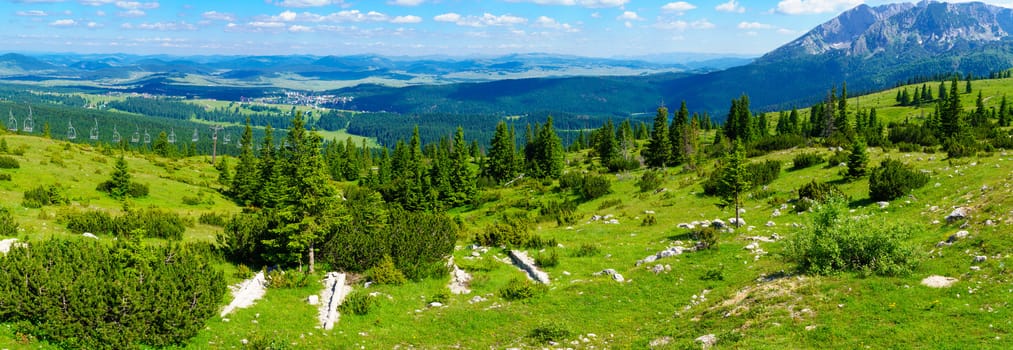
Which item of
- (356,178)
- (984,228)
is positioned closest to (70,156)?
(356,178)

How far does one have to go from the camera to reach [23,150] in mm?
63156

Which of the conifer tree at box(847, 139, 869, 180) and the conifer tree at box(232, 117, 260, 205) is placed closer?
the conifer tree at box(847, 139, 869, 180)

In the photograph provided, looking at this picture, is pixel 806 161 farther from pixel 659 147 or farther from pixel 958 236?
pixel 958 236

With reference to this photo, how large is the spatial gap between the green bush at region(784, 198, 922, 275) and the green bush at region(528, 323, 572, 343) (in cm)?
901

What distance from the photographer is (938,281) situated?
1684 cm

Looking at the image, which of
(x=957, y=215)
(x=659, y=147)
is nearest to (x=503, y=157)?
(x=659, y=147)

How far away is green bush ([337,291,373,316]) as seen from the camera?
69.4 feet

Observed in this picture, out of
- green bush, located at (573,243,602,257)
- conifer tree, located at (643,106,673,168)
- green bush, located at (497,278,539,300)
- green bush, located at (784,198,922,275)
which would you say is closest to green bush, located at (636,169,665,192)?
conifer tree, located at (643,106,673,168)

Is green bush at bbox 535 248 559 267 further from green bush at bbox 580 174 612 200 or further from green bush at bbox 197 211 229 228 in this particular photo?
green bush at bbox 580 174 612 200

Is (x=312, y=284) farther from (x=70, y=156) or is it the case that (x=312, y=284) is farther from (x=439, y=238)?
(x=70, y=156)

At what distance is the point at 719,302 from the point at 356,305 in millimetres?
13407

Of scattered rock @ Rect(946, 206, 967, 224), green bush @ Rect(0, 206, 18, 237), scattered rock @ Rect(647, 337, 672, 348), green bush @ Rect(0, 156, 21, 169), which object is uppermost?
scattered rock @ Rect(946, 206, 967, 224)

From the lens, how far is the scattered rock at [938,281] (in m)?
16.5

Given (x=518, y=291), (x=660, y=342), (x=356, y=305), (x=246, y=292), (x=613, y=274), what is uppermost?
(x=660, y=342)
